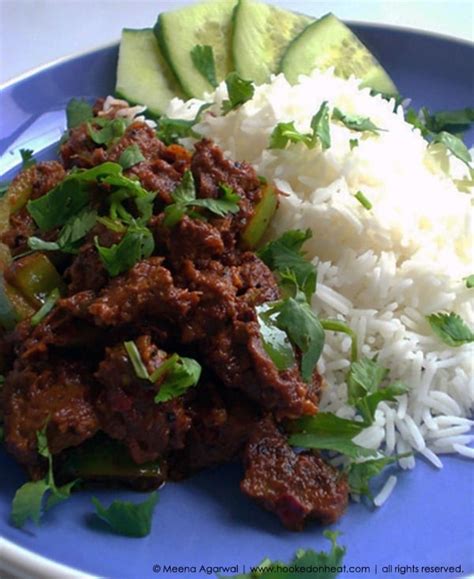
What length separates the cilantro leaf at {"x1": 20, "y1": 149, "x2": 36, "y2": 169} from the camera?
4.14m

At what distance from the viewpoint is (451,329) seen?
322cm

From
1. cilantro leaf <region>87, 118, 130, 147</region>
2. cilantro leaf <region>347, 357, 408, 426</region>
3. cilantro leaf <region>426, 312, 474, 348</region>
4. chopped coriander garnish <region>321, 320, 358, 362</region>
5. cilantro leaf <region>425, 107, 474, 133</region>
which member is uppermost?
cilantro leaf <region>87, 118, 130, 147</region>

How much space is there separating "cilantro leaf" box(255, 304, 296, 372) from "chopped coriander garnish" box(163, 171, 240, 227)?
0.45 m

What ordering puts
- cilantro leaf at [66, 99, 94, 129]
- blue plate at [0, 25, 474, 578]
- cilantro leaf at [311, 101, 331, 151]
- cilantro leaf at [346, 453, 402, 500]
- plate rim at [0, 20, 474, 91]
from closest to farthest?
blue plate at [0, 25, 474, 578], cilantro leaf at [346, 453, 402, 500], cilantro leaf at [311, 101, 331, 151], cilantro leaf at [66, 99, 94, 129], plate rim at [0, 20, 474, 91]

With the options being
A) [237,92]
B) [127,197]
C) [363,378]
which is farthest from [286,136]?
[363,378]

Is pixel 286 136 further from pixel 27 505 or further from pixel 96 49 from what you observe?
pixel 27 505

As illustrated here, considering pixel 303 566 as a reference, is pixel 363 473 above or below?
below

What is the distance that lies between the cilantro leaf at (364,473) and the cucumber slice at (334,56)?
2542 mm

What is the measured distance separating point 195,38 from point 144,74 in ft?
1.26

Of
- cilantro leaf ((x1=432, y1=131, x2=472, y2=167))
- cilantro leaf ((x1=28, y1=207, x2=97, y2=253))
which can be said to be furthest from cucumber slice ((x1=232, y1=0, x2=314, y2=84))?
cilantro leaf ((x1=28, y1=207, x2=97, y2=253))

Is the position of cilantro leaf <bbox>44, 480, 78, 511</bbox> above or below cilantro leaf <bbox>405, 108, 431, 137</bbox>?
above

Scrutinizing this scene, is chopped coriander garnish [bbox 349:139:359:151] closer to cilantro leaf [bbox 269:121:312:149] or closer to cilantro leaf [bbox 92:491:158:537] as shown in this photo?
cilantro leaf [bbox 269:121:312:149]

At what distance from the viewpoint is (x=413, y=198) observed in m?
3.54

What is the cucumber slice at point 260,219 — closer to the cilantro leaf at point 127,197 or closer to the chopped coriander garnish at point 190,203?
the chopped coriander garnish at point 190,203
